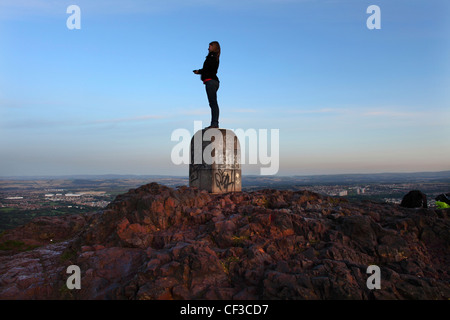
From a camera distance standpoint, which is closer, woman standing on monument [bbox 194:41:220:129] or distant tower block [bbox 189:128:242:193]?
distant tower block [bbox 189:128:242:193]

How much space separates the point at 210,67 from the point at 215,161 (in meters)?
4.09

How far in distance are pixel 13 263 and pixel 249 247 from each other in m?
6.47

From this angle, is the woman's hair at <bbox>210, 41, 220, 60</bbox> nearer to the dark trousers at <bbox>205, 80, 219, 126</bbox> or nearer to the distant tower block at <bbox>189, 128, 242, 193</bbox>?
the dark trousers at <bbox>205, 80, 219, 126</bbox>

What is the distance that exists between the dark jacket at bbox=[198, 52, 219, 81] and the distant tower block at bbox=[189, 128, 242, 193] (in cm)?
235

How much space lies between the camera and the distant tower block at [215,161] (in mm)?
11758

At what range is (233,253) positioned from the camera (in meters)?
6.48

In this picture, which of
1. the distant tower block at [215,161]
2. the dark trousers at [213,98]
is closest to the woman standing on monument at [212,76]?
the dark trousers at [213,98]

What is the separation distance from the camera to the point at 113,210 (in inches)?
340

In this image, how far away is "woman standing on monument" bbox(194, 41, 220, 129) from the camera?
12016 mm

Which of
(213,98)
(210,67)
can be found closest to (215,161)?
(213,98)

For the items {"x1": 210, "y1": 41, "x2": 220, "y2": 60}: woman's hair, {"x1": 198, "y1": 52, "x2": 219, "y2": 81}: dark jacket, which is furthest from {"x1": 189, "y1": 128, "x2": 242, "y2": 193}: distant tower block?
{"x1": 210, "y1": 41, "x2": 220, "y2": 60}: woman's hair

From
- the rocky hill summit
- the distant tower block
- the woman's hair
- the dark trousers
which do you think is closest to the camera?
the rocky hill summit

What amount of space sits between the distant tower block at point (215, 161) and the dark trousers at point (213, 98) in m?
0.60
